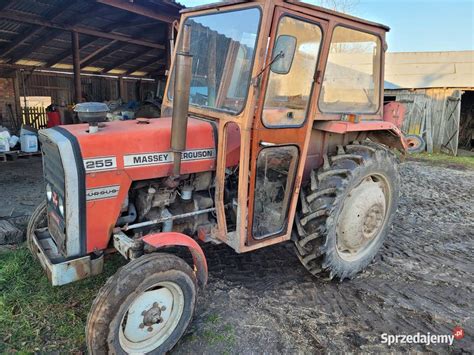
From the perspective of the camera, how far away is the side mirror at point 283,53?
8.32 ft

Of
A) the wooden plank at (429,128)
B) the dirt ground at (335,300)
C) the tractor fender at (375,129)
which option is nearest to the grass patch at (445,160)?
the wooden plank at (429,128)

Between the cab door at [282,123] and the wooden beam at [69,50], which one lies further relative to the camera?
the wooden beam at [69,50]

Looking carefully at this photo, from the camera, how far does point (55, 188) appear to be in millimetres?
2551

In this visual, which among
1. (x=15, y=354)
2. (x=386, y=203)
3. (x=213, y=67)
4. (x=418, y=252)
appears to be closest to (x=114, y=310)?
(x=15, y=354)

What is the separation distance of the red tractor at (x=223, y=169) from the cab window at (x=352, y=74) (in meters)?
0.02

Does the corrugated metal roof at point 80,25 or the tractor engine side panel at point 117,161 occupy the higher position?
the corrugated metal roof at point 80,25

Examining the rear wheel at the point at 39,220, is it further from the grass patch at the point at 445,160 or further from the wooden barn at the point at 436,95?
the wooden barn at the point at 436,95

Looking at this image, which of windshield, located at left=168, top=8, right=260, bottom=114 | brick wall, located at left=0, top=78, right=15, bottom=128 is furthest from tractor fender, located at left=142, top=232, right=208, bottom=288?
brick wall, located at left=0, top=78, right=15, bottom=128

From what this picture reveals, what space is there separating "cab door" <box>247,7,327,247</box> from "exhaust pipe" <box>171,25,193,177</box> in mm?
542

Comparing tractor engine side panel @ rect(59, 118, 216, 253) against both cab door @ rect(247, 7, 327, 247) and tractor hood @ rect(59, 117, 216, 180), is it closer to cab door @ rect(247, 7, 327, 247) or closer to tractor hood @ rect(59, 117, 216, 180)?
tractor hood @ rect(59, 117, 216, 180)

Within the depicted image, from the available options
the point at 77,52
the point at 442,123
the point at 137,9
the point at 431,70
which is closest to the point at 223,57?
the point at 137,9

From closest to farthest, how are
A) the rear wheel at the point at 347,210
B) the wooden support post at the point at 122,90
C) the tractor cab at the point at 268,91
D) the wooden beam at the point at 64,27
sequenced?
the tractor cab at the point at 268,91 < the rear wheel at the point at 347,210 < the wooden beam at the point at 64,27 < the wooden support post at the point at 122,90

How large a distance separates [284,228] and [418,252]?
1.96 meters

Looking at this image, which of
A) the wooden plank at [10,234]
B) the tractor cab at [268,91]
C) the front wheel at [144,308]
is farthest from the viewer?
the wooden plank at [10,234]
